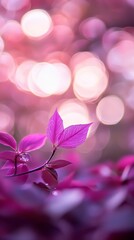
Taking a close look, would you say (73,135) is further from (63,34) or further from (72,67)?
(72,67)

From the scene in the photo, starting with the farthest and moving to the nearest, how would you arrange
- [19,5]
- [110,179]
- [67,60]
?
[67,60], [19,5], [110,179]

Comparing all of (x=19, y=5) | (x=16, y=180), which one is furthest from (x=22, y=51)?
(x=16, y=180)

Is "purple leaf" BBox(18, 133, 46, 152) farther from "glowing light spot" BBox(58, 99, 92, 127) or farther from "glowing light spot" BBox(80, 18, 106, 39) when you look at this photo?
"glowing light spot" BBox(58, 99, 92, 127)

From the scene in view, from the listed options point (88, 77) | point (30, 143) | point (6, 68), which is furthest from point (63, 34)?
point (30, 143)

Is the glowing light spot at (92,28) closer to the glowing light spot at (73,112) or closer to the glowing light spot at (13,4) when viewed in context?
the glowing light spot at (13,4)

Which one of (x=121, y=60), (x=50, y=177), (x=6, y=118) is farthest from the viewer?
(x=6, y=118)

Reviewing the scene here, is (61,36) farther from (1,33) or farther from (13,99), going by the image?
(13,99)

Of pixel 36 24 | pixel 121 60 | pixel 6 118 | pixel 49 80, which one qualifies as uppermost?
pixel 36 24
